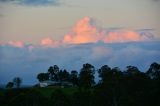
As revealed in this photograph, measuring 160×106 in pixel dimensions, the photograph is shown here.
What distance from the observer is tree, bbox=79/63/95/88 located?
206 ft

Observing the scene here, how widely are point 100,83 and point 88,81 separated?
14.4 m

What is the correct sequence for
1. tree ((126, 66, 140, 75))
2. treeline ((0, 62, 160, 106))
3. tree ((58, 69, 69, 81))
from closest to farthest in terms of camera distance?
treeline ((0, 62, 160, 106)) → tree ((126, 66, 140, 75)) → tree ((58, 69, 69, 81))

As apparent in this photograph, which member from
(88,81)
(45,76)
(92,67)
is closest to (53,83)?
(45,76)

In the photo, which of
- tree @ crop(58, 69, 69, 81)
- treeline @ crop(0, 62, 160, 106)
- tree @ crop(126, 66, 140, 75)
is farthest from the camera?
tree @ crop(58, 69, 69, 81)

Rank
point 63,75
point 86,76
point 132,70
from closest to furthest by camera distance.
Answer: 1. point 132,70
2. point 86,76
3. point 63,75

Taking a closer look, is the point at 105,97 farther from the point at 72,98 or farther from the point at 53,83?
the point at 53,83

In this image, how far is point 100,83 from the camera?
164 feet

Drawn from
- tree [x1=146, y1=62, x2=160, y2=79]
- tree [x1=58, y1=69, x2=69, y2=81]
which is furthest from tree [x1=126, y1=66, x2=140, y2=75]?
tree [x1=58, y1=69, x2=69, y2=81]

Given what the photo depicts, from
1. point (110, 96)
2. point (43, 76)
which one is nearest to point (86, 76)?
point (110, 96)

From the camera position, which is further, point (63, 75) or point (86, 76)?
point (63, 75)

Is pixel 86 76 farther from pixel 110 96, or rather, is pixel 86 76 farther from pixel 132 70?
pixel 110 96

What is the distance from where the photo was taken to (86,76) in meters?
69.0

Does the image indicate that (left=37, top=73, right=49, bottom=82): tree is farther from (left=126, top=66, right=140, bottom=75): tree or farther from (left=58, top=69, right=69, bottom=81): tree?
(left=126, top=66, right=140, bottom=75): tree

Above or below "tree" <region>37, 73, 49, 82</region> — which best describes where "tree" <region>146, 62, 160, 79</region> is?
below
